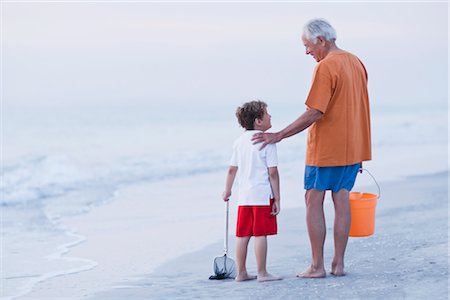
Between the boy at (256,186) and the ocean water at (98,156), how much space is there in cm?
152

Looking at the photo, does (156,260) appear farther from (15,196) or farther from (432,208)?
(15,196)

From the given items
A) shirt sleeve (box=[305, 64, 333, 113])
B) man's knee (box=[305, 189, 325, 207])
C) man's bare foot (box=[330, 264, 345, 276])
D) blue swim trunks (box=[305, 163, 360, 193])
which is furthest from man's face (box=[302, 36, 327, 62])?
man's bare foot (box=[330, 264, 345, 276])

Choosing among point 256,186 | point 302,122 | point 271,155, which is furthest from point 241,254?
point 302,122

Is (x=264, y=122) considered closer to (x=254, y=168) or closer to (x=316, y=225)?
(x=254, y=168)

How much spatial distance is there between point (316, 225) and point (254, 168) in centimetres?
53

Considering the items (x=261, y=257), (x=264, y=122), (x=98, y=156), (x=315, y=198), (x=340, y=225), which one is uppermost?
(x=98, y=156)

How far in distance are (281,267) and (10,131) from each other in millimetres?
20710

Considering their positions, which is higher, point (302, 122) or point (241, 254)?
point (302, 122)

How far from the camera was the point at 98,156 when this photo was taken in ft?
60.5

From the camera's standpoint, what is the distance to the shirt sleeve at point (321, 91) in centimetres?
494

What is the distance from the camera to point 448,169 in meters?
12.5

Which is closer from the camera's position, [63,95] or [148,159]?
[148,159]

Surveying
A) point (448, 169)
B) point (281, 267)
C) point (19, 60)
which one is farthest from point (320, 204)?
point (19, 60)

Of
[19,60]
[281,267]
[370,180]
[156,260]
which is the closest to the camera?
[281,267]
